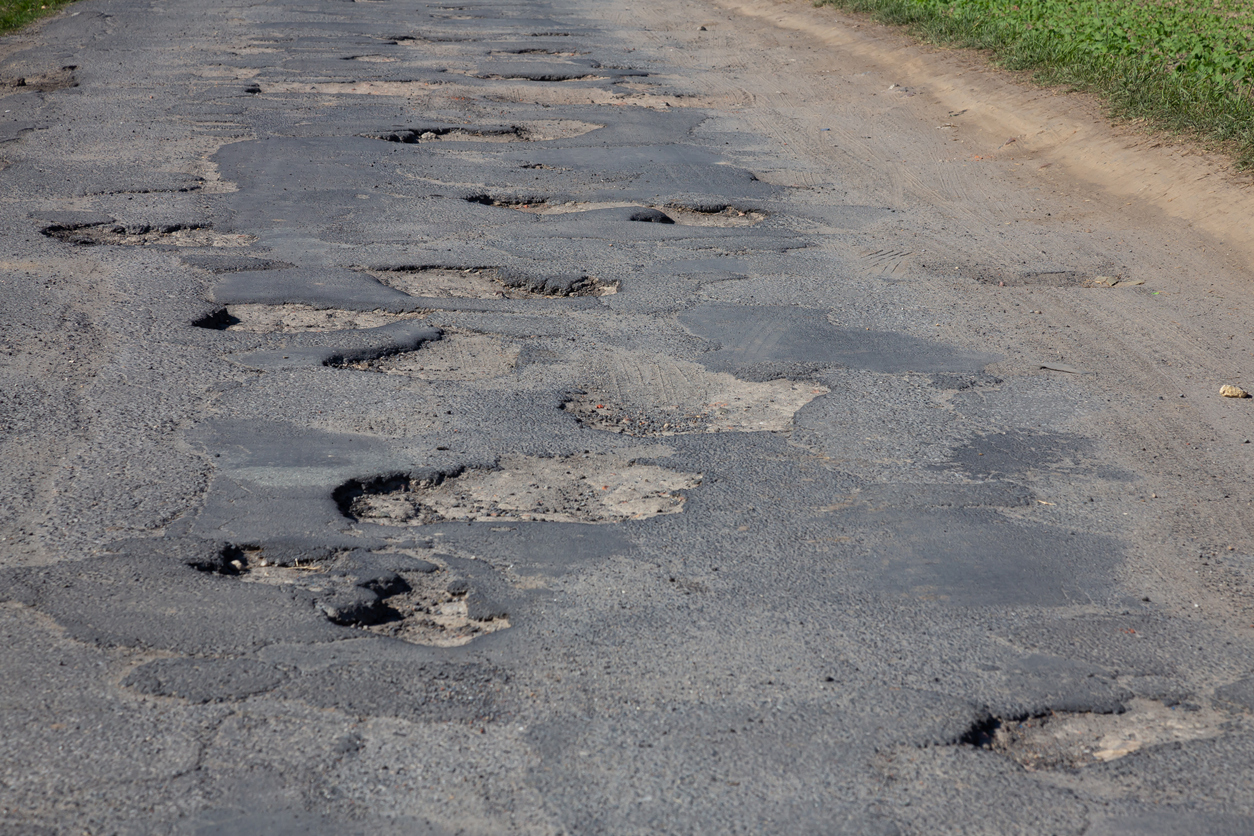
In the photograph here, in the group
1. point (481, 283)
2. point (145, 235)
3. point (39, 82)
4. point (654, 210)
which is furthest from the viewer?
point (39, 82)

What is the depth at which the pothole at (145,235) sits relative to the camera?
21.3 ft

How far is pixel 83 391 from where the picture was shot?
182 inches

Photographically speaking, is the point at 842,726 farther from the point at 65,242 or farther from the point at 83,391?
the point at 65,242

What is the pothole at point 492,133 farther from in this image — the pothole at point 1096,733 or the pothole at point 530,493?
the pothole at point 1096,733

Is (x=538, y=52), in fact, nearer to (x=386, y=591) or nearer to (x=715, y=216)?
(x=715, y=216)

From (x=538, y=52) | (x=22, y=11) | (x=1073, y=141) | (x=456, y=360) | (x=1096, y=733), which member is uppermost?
(x=22, y=11)

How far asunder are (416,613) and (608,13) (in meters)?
15.7

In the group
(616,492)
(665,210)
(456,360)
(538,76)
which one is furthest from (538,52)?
(616,492)

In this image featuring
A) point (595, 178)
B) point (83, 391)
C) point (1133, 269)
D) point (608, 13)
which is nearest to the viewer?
point (83, 391)

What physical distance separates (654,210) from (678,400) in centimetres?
301

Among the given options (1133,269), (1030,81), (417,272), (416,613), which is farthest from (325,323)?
(1030,81)

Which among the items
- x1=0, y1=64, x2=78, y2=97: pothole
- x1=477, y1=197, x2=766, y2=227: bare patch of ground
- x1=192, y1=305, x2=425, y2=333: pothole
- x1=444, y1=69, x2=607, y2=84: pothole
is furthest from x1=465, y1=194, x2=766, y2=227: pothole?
x1=0, y1=64, x2=78, y2=97: pothole

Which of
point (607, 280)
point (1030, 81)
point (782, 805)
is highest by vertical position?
point (1030, 81)

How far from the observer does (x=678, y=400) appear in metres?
4.76
